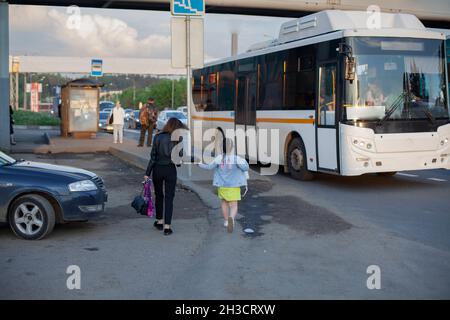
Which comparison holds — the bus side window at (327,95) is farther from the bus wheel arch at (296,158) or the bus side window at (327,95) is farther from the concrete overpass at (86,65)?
the concrete overpass at (86,65)

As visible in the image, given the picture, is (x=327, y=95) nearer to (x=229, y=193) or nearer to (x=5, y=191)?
(x=229, y=193)

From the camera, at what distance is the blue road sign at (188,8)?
13586mm

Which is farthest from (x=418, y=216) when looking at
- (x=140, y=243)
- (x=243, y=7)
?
(x=243, y=7)

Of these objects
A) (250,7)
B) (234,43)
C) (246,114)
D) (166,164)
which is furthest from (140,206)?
(234,43)

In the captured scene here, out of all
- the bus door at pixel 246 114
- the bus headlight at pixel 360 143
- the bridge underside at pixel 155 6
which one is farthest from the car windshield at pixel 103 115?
the bus headlight at pixel 360 143

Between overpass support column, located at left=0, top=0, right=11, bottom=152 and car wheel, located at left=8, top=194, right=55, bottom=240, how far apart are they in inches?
535

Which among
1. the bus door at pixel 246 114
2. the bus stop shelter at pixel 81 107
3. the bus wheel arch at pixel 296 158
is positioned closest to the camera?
the bus wheel arch at pixel 296 158

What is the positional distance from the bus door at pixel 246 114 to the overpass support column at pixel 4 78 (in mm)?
7996

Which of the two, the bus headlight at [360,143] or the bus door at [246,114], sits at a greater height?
the bus door at [246,114]

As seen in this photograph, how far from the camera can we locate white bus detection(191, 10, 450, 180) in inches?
511

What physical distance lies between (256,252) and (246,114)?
10.1 meters

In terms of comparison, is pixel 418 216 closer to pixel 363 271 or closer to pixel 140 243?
pixel 363 271

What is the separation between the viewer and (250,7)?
23.5 meters
